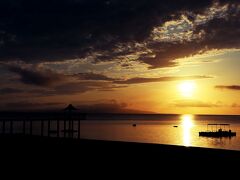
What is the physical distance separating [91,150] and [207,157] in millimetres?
4890

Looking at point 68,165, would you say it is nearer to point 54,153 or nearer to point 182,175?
point 54,153

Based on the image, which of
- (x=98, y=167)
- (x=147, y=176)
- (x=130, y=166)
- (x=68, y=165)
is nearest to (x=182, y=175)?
(x=147, y=176)

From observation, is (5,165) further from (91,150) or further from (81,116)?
(81,116)

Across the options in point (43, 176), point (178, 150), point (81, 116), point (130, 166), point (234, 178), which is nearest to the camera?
point (234, 178)

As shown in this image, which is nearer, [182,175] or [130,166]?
[182,175]

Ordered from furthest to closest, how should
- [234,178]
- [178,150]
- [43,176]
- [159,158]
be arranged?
[178,150]
[159,158]
[43,176]
[234,178]

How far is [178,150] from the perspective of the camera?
36.5ft

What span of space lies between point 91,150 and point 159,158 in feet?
11.5

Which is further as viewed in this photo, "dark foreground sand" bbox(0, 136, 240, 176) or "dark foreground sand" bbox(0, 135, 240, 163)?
"dark foreground sand" bbox(0, 135, 240, 163)

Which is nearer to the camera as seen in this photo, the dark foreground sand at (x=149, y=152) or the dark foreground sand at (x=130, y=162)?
the dark foreground sand at (x=130, y=162)

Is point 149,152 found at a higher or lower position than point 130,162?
higher

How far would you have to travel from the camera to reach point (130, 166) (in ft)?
31.5

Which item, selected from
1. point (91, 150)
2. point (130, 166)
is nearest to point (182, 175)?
point (130, 166)

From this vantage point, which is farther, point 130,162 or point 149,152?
point 149,152
